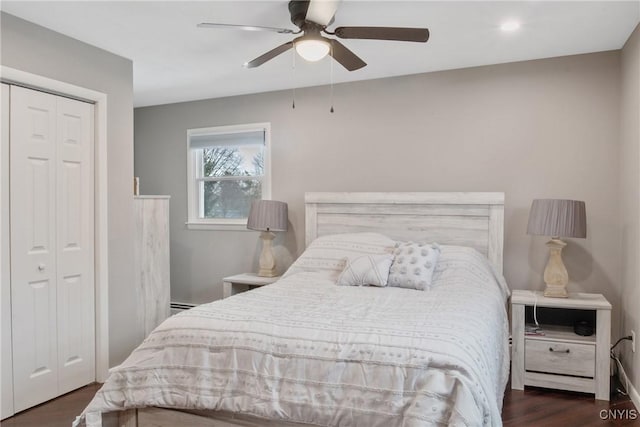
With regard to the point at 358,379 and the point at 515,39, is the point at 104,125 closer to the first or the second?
the point at 358,379

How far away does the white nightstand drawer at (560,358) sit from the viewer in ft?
9.52

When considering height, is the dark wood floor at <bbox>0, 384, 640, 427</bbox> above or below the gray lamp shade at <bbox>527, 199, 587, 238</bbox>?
below

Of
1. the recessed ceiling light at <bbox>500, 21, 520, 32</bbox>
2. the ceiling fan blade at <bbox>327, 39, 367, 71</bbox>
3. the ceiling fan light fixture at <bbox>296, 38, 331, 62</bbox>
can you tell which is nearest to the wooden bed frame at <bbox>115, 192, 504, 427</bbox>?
the recessed ceiling light at <bbox>500, 21, 520, 32</bbox>

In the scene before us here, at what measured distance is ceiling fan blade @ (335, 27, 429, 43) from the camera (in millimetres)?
2229

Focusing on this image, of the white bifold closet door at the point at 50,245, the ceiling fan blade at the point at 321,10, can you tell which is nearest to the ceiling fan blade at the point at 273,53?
the ceiling fan blade at the point at 321,10

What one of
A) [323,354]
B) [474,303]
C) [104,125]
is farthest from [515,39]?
[104,125]

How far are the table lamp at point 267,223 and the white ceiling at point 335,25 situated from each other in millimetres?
1148

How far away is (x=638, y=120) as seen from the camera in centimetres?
282

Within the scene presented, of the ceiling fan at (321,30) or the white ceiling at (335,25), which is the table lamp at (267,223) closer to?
the white ceiling at (335,25)

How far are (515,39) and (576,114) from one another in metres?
0.83

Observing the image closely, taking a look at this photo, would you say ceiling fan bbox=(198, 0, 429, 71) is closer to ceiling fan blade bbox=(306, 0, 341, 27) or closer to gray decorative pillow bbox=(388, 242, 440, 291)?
ceiling fan blade bbox=(306, 0, 341, 27)

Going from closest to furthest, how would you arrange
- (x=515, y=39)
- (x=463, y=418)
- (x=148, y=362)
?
(x=463, y=418)
(x=148, y=362)
(x=515, y=39)

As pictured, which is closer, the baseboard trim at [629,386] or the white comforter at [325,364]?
the white comforter at [325,364]

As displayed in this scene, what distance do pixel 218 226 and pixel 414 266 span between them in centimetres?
247
